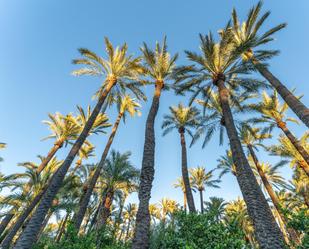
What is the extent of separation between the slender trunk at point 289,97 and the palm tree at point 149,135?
7.13 metres

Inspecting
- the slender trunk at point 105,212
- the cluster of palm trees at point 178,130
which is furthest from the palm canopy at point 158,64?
the slender trunk at point 105,212

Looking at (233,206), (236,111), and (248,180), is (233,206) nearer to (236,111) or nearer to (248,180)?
(236,111)

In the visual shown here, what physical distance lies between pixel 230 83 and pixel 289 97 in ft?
21.4

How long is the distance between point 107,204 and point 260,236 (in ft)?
57.6

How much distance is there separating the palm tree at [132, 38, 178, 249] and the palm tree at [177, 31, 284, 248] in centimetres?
173

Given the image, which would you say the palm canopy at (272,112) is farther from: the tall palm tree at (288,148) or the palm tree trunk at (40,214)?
the palm tree trunk at (40,214)

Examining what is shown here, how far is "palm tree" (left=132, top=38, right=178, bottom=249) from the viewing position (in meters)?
8.89

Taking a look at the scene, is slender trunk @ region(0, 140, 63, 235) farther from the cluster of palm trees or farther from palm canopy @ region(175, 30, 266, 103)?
palm canopy @ region(175, 30, 266, 103)

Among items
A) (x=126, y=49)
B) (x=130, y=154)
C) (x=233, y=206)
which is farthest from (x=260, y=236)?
(x=233, y=206)

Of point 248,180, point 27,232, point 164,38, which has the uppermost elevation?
point 164,38

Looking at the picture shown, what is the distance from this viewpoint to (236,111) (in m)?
20.0

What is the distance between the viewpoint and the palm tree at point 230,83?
9633 millimetres

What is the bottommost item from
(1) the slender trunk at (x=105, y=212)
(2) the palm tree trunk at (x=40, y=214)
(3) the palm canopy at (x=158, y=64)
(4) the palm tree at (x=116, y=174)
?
(2) the palm tree trunk at (x=40, y=214)

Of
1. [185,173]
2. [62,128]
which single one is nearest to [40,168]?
[62,128]
